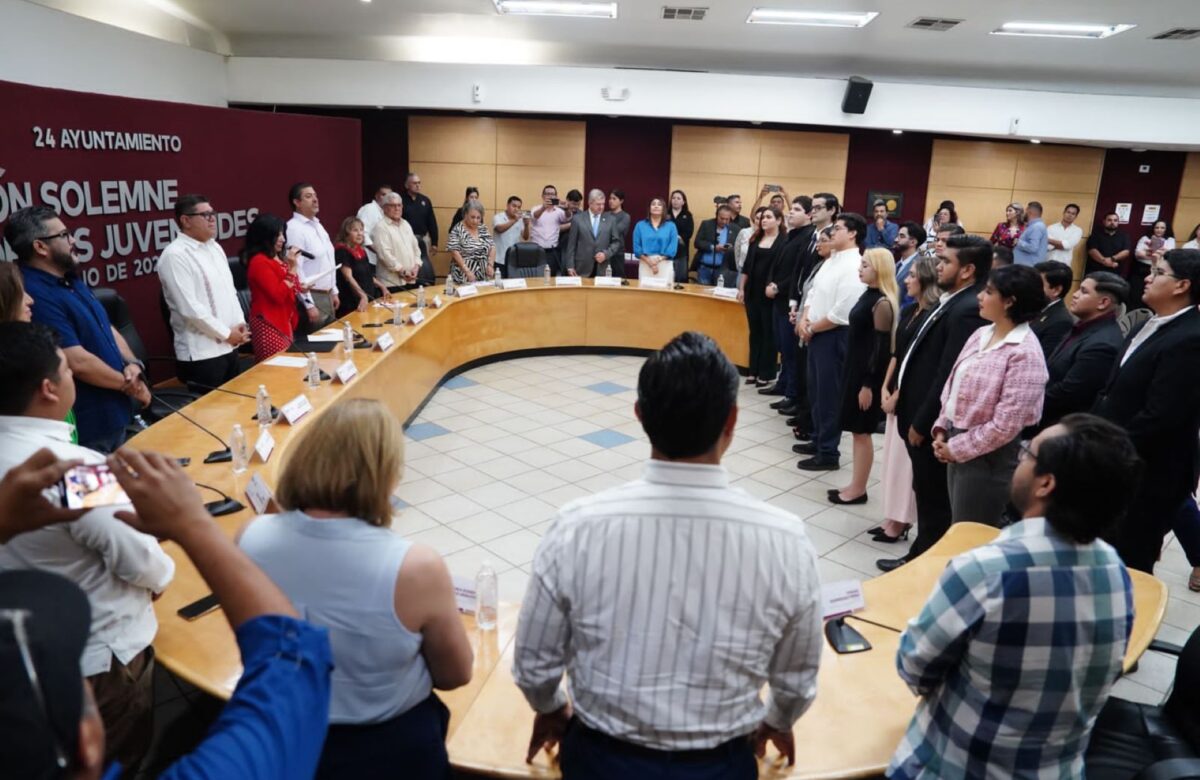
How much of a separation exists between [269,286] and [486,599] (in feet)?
10.3

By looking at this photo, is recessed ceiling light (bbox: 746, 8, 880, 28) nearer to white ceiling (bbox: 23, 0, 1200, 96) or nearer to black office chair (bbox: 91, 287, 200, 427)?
white ceiling (bbox: 23, 0, 1200, 96)

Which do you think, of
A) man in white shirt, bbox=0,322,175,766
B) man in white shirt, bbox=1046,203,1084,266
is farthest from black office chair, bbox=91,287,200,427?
man in white shirt, bbox=1046,203,1084,266

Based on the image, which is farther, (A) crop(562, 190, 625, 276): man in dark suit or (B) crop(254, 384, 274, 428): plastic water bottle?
(A) crop(562, 190, 625, 276): man in dark suit

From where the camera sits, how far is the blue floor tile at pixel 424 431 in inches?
217

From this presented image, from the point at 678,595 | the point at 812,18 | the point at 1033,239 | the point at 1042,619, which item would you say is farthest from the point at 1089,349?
the point at 1033,239

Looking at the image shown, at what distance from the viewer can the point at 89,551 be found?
5.44ft

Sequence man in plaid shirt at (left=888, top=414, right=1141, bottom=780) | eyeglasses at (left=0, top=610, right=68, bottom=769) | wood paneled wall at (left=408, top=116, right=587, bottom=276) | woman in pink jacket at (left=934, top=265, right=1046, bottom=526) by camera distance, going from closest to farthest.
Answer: eyeglasses at (left=0, top=610, right=68, bottom=769) < man in plaid shirt at (left=888, top=414, right=1141, bottom=780) < woman in pink jacket at (left=934, top=265, right=1046, bottom=526) < wood paneled wall at (left=408, top=116, right=587, bottom=276)

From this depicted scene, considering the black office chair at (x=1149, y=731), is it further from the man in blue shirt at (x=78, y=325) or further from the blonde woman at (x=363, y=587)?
the man in blue shirt at (x=78, y=325)

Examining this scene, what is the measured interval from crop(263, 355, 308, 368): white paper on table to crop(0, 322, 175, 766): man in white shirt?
256 cm

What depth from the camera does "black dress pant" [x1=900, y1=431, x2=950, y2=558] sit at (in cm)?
341

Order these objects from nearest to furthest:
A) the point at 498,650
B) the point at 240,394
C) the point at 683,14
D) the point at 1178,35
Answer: the point at 498,650 < the point at 240,394 < the point at 1178,35 < the point at 683,14

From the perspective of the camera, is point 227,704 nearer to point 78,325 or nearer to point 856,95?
point 78,325

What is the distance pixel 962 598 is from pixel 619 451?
3.97 meters

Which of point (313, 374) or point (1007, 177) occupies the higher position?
point (1007, 177)
